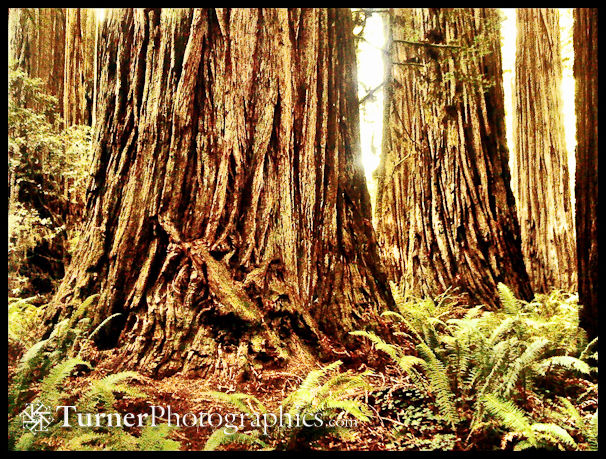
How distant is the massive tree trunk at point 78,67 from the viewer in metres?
4.88

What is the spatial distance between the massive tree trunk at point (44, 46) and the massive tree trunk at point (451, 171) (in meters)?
3.73

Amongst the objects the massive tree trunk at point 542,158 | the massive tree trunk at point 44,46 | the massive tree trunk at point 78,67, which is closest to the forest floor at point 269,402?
the massive tree trunk at point 44,46

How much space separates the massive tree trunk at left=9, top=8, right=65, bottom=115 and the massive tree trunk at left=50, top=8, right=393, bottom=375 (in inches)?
52.0

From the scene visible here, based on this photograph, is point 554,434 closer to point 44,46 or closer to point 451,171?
point 451,171

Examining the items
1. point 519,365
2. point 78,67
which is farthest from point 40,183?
point 519,365

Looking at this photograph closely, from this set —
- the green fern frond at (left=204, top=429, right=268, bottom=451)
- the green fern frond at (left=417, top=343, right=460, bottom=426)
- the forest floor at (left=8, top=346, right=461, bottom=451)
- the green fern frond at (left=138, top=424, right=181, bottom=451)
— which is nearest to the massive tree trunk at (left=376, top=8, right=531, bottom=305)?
the green fern frond at (left=417, top=343, right=460, bottom=426)

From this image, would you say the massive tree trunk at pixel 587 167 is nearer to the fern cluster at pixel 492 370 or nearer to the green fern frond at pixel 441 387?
the fern cluster at pixel 492 370

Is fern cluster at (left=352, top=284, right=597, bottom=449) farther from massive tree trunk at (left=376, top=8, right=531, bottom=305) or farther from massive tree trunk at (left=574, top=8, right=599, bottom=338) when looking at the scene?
massive tree trunk at (left=376, top=8, right=531, bottom=305)

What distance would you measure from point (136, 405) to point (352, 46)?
301cm

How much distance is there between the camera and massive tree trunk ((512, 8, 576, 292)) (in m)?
6.10

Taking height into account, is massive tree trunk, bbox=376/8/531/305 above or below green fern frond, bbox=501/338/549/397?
above
